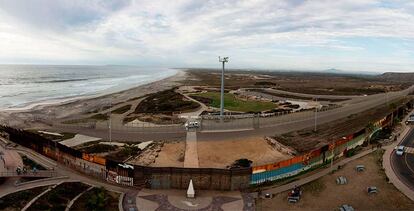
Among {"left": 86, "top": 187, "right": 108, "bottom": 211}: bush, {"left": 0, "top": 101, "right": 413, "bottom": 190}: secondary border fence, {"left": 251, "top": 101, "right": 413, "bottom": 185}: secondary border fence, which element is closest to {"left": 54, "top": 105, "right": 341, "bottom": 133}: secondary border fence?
{"left": 0, "top": 101, "right": 413, "bottom": 190}: secondary border fence

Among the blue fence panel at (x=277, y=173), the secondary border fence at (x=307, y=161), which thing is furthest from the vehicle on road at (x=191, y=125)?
the blue fence panel at (x=277, y=173)

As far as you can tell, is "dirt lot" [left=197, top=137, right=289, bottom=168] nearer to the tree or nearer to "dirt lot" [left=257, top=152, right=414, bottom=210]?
"dirt lot" [left=257, top=152, right=414, bottom=210]

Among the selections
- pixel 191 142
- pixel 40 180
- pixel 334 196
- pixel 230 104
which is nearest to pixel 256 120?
pixel 191 142

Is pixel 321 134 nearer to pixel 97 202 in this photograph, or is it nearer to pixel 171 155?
pixel 171 155

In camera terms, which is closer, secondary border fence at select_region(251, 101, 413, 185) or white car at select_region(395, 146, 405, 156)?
secondary border fence at select_region(251, 101, 413, 185)

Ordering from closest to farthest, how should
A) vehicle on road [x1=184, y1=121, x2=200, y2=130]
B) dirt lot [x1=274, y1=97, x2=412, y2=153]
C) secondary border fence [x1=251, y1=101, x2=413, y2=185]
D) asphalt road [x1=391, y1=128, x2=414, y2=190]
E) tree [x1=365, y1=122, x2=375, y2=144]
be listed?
asphalt road [x1=391, y1=128, x2=414, y2=190], secondary border fence [x1=251, y1=101, x2=413, y2=185], dirt lot [x1=274, y1=97, x2=412, y2=153], tree [x1=365, y1=122, x2=375, y2=144], vehicle on road [x1=184, y1=121, x2=200, y2=130]

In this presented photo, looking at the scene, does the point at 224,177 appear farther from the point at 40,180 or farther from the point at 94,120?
the point at 94,120
